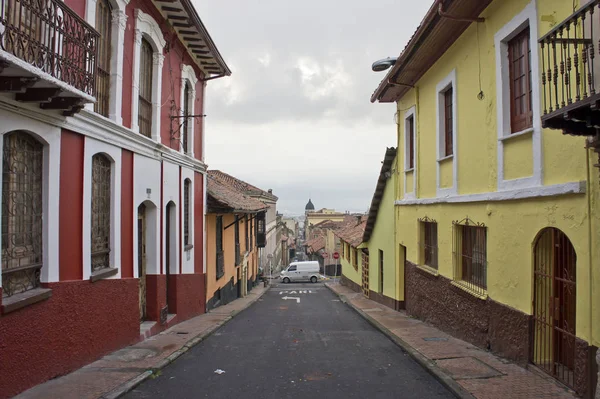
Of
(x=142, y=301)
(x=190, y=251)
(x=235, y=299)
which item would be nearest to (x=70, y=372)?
(x=142, y=301)

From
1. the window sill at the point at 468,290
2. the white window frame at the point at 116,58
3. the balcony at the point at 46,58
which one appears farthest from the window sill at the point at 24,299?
the window sill at the point at 468,290

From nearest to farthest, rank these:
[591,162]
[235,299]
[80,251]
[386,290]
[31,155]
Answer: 1. [591,162]
2. [31,155]
3. [80,251]
4. [386,290]
5. [235,299]

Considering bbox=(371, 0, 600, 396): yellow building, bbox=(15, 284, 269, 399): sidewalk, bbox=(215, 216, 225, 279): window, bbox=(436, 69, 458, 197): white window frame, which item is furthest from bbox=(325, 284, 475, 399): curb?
bbox=(215, 216, 225, 279): window

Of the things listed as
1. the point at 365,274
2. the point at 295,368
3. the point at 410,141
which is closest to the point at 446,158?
the point at 410,141

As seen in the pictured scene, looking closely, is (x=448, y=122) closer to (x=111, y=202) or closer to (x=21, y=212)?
(x=111, y=202)

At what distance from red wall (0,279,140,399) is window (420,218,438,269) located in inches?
281

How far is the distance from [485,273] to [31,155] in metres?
7.64

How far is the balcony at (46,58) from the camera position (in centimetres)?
487

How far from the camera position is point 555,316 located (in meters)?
6.42

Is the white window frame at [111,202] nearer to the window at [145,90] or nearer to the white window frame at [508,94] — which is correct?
the window at [145,90]

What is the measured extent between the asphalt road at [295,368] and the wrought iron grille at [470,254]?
2011mm

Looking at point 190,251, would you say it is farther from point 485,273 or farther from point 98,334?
point 485,273

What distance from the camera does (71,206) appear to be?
7.13 metres

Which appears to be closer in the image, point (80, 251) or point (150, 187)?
point (80, 251)
